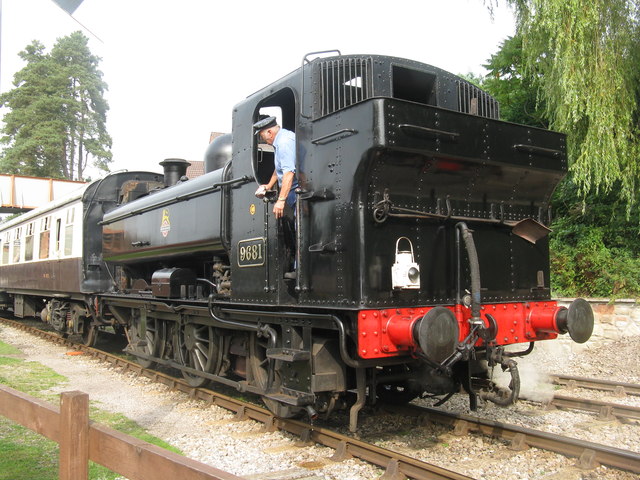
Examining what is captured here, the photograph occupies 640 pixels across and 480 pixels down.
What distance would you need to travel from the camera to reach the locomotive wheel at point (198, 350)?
662 centimetres

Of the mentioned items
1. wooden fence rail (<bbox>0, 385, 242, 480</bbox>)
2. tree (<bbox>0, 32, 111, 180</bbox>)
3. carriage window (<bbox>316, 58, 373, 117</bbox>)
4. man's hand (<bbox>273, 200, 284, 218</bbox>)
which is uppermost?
tree (<bbox>0, 32, 111, 180</bbox>)

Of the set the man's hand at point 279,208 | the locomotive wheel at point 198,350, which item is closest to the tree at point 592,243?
the locomotive wheel at point 198,350

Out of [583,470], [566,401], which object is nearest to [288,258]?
[583,470]

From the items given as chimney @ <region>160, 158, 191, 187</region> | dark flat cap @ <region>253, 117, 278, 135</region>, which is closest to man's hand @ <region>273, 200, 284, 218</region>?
dark flat cap @ <region>253, 117, 278, 135</region>

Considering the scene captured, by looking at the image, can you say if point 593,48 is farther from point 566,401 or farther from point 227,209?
point 227,209

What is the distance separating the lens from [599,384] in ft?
25.0

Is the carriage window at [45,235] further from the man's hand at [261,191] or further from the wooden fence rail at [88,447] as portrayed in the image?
the wooden fence rail at [88,447]

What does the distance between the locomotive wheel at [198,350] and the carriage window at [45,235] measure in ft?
23.1

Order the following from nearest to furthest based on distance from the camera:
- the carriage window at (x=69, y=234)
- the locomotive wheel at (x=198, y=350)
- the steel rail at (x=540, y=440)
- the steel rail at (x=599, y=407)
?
1. the steel rail at (x=540, y=440)
2. the steel rail at (x=599, y=407)
3. the locomotive wheel at (x=198, y=350)
4. the carriage window at (x=69, y=234)

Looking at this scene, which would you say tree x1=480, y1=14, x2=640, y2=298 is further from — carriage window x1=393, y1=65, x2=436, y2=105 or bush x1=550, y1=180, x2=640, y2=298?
carriage window x1=393, y1=65, x2=436, y2=105

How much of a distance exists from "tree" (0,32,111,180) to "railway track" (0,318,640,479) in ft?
131

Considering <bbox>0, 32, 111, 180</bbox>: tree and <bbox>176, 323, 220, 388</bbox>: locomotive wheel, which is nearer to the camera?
<bbox>176, 323, 220, 388</bbox>: locomotive wheel

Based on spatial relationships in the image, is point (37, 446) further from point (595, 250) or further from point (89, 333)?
point (595, 250)

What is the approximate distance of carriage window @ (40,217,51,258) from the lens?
42.2ft
